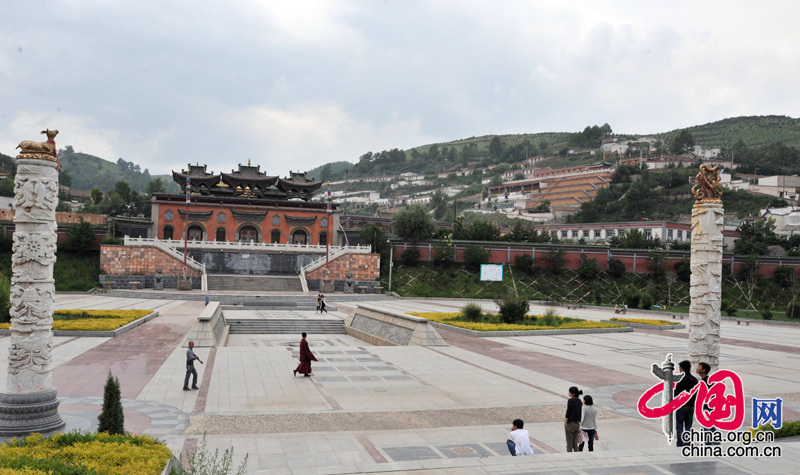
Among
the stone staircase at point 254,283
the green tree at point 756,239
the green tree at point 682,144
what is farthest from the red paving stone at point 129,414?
the green tree at point 682,144

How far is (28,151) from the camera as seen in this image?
828 centimetres

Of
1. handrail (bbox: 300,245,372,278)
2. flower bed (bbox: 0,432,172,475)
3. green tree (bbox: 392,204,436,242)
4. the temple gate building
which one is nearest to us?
flower bed (bbox: 0,432,172,475)

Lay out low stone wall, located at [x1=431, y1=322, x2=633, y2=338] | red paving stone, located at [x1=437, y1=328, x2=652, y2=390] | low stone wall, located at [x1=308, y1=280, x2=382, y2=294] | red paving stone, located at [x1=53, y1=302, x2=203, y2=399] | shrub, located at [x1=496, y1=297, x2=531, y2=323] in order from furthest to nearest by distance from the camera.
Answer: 1. low stone wall, located at [x1=308, y1=280, x2=382, y2=294]
2. shrub, located at [x1=496, y1=297, x2=531, y2=323]
3. low stone wall, located at [x1=431, y1=322, x2=633, y2=338]
4. red paving stone, located at [x1=437, y1=328, x2=652, y2=390]
5. red paving stone, located at [x1=53, y1=302, x2=203, y2=399]

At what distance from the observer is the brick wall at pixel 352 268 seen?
43.8 m

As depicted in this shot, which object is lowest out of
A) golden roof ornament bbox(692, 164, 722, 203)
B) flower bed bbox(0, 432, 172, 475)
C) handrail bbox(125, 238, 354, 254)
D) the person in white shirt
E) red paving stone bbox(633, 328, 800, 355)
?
red paving stone bbox(633, 328, 800, 355)

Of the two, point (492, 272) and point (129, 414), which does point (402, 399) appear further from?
point (492, 272)

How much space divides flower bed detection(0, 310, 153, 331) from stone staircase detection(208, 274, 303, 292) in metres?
16.2

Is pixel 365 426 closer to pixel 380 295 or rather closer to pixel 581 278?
pixel 380 295

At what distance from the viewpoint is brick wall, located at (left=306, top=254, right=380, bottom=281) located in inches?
1724

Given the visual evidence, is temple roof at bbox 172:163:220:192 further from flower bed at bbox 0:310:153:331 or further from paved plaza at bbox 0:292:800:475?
paved plaza at bbox 0:292:800:475

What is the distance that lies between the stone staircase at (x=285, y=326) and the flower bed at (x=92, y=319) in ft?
12.3

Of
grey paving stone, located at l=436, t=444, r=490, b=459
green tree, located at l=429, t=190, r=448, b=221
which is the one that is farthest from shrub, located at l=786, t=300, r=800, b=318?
green tree, located at l=429, t=190, r=448, b=221

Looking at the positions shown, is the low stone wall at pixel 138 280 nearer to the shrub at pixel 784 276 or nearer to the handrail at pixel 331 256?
the handrail at pixel 331 256

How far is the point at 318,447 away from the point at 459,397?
423 cm
